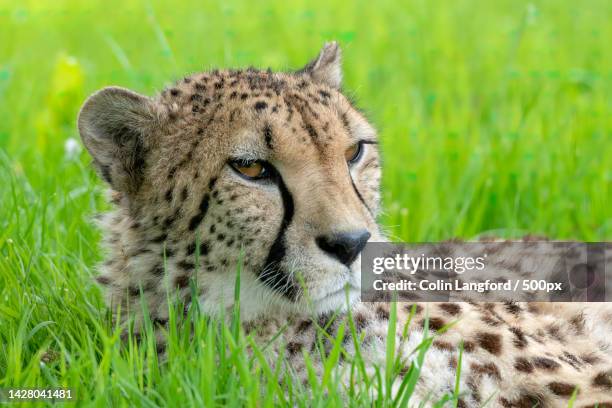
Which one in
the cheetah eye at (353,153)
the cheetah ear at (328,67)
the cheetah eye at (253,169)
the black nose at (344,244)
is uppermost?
the cheetah ear at (328,67)

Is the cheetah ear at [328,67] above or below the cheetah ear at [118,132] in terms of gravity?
above

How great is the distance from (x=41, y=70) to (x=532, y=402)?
606 centimetres

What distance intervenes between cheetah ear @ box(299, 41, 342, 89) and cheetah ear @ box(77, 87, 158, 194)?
766 millimetres

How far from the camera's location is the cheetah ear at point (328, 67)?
3.85 metres

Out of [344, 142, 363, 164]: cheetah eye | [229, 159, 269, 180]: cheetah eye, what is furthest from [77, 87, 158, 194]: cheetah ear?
[344, 142, 363, 164]: cheetah eye

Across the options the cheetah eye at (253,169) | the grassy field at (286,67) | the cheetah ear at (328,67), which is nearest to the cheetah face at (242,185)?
the cheetah eye at (253,169)

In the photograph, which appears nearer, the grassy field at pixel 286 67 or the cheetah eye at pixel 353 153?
the grassy field at pixel 286 67

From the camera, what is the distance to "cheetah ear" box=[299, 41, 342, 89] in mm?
3850

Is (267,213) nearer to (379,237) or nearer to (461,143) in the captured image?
(379,237)

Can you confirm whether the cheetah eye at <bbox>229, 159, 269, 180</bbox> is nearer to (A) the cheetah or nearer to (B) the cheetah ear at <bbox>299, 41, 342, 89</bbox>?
(A) the cheetah

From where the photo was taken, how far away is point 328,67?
12.8ft

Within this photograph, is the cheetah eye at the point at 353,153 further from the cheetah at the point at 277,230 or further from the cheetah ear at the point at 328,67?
the cheetah ear at the point at 328,67

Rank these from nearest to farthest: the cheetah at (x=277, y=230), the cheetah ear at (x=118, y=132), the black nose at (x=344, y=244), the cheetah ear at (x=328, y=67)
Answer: the black nose at (x=344, y=244) < the cheetah at (x=277, y=230) < the cheetah ear at (x=118, y=132) < the cheetah ear at (x=328, y=67)

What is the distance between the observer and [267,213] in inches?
123
